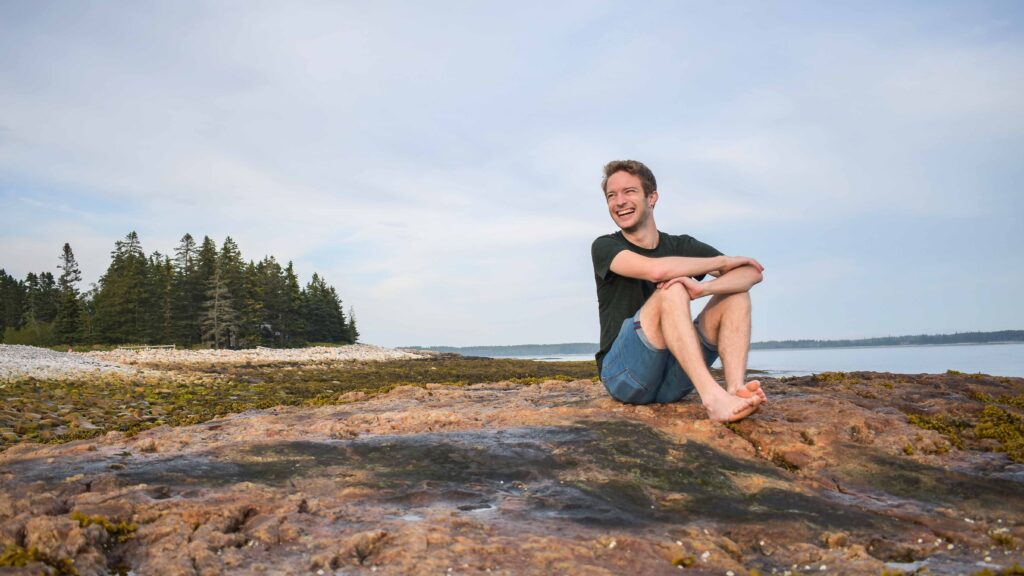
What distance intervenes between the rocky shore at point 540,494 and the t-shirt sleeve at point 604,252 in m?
1.22

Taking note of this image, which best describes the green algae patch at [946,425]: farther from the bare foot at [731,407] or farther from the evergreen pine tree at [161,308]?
the evergreen pine tree at [161,308]

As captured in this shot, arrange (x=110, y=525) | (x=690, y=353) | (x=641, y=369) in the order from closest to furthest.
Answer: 1. (x=110, y=525)
2. (x=690, y=353)
3. (x=641, y=369)

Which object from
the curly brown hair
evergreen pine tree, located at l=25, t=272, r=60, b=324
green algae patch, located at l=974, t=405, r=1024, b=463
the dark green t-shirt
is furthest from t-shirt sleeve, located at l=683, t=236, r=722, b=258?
evergreen pine tree, located at l=25, t=272, r=60, b=324

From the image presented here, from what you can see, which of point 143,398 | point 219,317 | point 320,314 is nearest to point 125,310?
point 219,317

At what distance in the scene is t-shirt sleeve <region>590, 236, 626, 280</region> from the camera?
5203mm

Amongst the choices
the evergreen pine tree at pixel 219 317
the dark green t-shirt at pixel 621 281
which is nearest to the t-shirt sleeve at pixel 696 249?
the dark green t-shirt at pixel 621 281

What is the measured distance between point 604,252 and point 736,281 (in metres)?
1.10

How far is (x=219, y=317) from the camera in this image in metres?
58.9

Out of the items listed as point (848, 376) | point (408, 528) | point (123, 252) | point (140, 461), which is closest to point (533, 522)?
point (408, 528)

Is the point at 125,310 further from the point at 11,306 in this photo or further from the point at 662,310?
the point at 662,310

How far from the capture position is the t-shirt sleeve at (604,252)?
205 inches

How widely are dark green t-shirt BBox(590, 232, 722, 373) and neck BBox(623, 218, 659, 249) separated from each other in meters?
0.04

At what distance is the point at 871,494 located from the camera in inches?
144

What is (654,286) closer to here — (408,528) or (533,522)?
(533,522)
